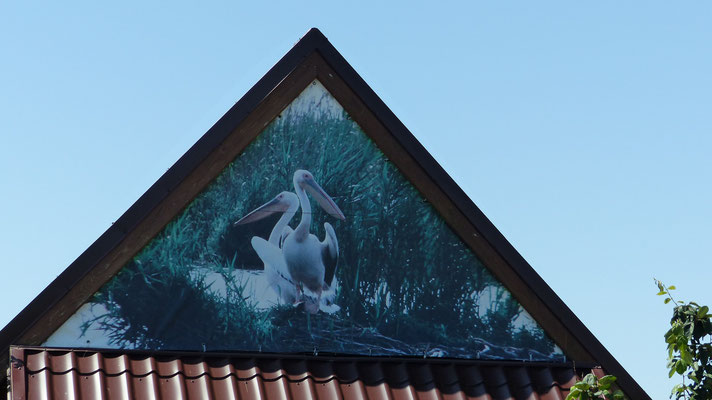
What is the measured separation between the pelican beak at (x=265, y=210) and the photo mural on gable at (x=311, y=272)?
11 millimetres

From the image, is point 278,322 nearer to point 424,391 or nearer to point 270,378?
point 270,378

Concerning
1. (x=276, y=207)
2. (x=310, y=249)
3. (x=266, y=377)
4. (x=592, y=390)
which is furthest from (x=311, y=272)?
(x=592, y=390)

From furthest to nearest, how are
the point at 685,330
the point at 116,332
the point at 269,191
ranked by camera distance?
the point at 269,191
the point at 116,332
the point at 685,330

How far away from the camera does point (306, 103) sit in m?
9.28

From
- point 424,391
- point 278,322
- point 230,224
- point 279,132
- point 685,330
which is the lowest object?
point 685,330

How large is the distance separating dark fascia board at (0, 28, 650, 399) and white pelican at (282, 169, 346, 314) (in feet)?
2.53

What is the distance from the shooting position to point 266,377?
27.5 ft

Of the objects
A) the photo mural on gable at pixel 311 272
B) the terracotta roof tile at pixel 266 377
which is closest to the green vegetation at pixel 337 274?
the photo mural on gable at pixel 311 272

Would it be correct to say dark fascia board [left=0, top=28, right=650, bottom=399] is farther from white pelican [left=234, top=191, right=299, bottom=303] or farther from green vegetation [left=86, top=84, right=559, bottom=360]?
white pelican [left=234, top=191, right=299, bottom=303]

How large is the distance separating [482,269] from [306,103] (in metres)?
2.05

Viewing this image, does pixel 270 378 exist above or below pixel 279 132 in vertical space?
below

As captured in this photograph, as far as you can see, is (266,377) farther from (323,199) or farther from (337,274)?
(323,199)

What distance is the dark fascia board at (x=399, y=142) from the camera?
27.8 ft

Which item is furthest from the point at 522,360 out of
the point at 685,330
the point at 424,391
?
the point at 685,330
